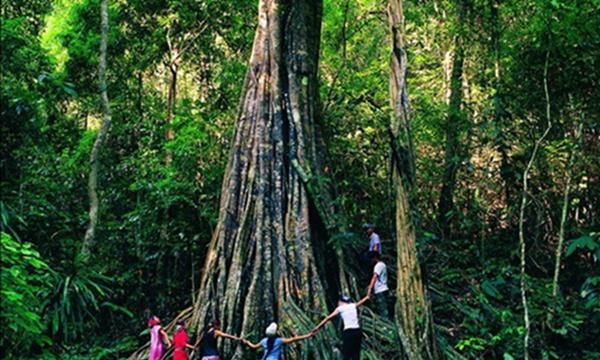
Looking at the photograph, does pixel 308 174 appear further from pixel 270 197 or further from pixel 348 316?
pixel 348 316

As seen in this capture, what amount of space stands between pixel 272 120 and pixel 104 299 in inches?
188

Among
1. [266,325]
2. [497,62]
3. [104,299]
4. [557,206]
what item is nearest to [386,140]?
[497,62]

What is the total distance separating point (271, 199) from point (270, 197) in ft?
0.11

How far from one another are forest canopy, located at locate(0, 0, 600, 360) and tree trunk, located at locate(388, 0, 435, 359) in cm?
3

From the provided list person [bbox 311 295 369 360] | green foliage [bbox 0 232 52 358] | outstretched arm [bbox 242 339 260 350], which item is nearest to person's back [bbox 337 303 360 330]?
person [bbox 311 295 369 360]

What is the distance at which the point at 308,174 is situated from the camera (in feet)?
27.7

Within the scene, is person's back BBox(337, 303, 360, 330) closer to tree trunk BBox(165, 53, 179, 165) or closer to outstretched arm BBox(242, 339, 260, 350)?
outstretched arm BBox(242, 339, 260, 350)

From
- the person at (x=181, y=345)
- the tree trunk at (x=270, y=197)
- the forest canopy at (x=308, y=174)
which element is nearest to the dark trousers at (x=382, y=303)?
the forest canopy at (x=308, y=174)

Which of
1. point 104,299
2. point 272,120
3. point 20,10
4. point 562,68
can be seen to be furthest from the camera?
point 104,299

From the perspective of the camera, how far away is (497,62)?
10.3 m

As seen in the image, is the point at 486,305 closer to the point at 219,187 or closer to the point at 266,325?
the point at 266,325

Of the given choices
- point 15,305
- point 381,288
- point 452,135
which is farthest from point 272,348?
point 452,135

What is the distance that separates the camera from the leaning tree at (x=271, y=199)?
7.82 m

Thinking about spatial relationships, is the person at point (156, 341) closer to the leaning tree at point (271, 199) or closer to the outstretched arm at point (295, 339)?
the leaning tree at point (271, 199)
